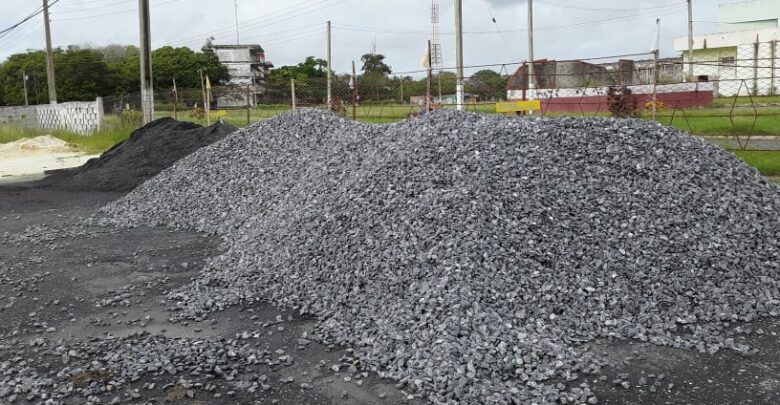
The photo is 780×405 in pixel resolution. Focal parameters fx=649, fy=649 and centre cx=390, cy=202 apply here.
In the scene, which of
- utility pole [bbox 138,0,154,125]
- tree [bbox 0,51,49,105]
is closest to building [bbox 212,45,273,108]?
tree [bbox 0,51,49,105]

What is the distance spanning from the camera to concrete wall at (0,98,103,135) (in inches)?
990

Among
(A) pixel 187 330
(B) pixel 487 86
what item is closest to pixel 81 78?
(B) pixel 487 86

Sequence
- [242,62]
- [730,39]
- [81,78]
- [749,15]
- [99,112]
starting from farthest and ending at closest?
1. [242,62]
2. [81,78]
3. [749,15]
4. [730,39]
5. [99,112]

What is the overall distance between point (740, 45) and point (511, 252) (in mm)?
32338

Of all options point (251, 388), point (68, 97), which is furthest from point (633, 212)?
point (68, 97)

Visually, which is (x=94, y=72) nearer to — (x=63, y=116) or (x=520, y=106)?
(x=63, y=116)

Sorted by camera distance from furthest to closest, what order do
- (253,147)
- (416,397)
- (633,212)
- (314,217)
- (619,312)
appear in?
(253,147), (314,217), (633,212), (619,312), (416,397)

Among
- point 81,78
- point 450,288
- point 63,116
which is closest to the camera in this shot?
point 450,288

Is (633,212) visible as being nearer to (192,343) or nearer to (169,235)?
(192,343)

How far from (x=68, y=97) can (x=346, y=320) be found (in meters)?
56.4

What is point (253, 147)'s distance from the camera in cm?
1075

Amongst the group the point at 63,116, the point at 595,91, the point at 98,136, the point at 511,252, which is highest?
the point at 595,91

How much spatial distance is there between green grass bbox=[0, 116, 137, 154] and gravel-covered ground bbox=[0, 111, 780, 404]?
1496 cm

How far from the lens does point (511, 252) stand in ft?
17.3
